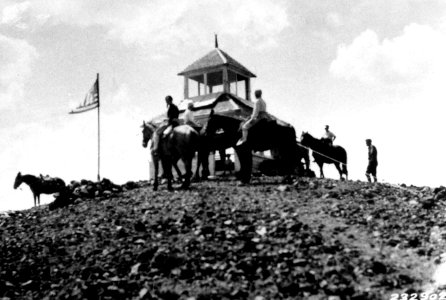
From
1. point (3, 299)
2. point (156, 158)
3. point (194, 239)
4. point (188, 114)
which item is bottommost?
point (3, 299)

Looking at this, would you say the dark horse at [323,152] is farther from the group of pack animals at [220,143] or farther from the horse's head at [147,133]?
the horse's head at [147,133]

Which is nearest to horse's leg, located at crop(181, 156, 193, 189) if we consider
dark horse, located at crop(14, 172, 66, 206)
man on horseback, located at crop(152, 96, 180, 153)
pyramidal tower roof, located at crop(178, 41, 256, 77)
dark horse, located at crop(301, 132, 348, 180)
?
man on horseback, located at crop(152, 96, 180, 153)

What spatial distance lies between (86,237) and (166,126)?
6.78 meters

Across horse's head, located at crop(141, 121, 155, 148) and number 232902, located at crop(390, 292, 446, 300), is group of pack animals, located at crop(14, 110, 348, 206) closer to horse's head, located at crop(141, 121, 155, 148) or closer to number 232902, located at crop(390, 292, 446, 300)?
horse's head, located at crop(141, 121, 155, 148)

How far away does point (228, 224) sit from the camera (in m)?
13.9

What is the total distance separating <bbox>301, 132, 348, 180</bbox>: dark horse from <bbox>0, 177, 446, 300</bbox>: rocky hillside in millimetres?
10797

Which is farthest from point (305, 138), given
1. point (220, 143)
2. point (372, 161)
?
point (220, 143)

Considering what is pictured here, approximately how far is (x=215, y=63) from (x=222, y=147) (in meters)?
8.85

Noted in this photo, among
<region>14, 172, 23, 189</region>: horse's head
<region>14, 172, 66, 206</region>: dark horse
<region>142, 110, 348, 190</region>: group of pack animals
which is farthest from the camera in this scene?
<region>14, 172, 23, 189</region>: horse's head

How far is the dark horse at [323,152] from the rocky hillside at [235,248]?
10.8 meters

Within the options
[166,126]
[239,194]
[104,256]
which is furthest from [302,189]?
[104,256]

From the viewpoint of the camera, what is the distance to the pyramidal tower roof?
32781 mm

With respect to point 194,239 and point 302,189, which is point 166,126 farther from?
point 194,239

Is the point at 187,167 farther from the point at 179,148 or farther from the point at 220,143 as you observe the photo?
the point at 220,143
